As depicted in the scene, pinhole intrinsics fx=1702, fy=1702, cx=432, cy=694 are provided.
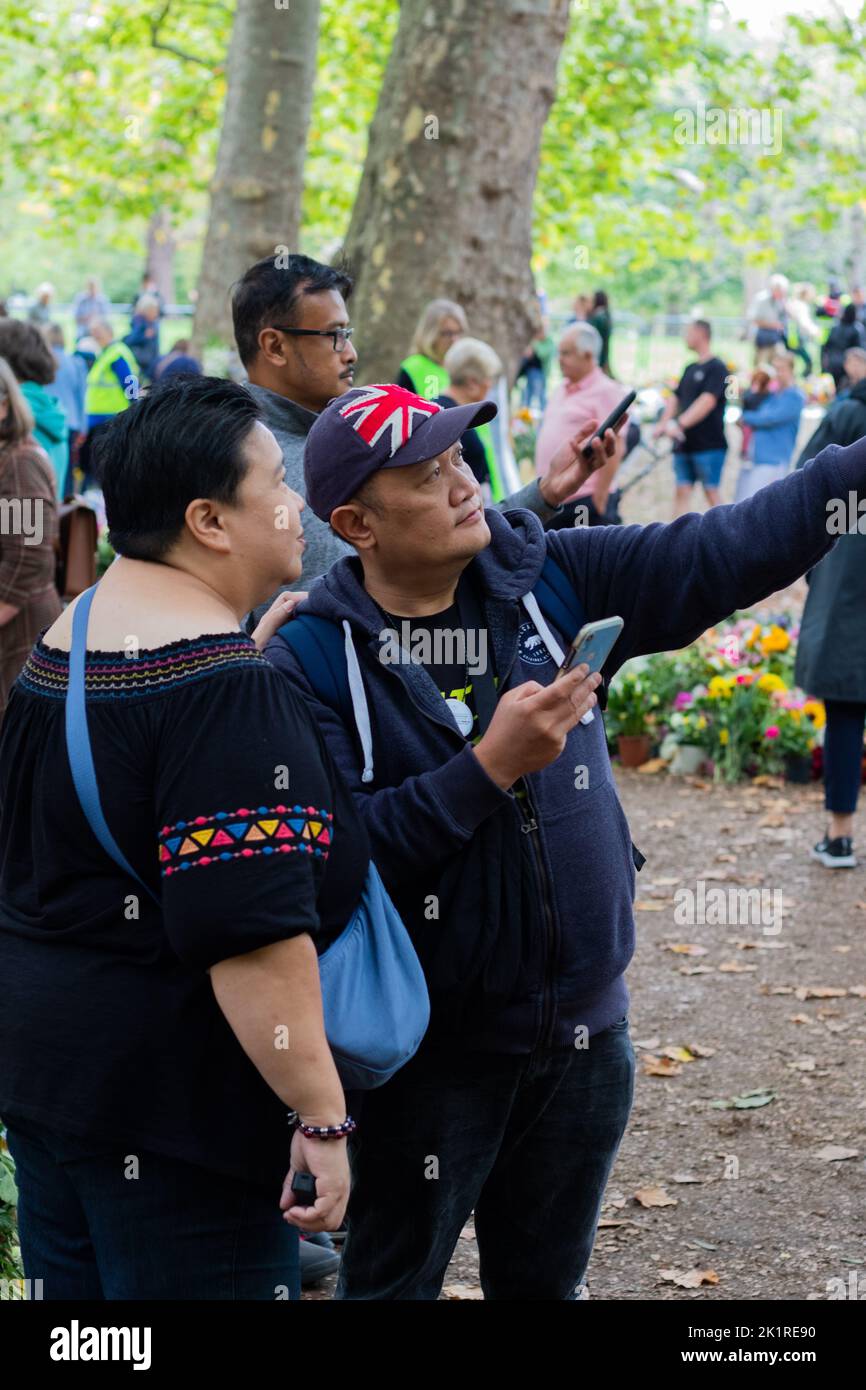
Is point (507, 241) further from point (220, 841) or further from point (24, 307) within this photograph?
point (24, 307)

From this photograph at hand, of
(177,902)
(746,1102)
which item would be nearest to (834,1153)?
(746,1102)

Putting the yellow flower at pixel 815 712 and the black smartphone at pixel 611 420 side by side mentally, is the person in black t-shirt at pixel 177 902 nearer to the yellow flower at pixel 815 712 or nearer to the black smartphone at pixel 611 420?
the black smartphone at pixel 611 420

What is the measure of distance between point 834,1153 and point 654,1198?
595mm

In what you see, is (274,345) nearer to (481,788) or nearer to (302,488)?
(302,488)

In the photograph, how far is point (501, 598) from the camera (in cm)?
267

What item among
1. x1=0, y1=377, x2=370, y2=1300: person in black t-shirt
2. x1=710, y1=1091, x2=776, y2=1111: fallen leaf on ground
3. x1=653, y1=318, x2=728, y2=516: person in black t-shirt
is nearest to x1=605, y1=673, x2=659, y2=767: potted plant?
x1=710, y1=1091, x2=776, y2=1111: fallen leaf on ground

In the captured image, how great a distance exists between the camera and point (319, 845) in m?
2.15

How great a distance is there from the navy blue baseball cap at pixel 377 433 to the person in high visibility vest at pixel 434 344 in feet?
18.8

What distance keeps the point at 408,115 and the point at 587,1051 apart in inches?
383

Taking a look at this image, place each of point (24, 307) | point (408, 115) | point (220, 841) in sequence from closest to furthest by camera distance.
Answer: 1. point (220, 841)
2. point (408, 115)
3. point (24, 307)

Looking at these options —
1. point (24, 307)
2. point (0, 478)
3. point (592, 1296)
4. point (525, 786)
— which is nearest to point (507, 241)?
point (0, 478)

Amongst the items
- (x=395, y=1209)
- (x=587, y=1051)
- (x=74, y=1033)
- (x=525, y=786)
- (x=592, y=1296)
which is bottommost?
(x=592, y=1296)

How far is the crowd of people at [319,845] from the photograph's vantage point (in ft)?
6.91

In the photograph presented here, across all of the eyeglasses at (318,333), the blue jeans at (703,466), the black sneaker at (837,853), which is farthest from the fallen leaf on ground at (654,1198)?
the blue jeans at (703,466)
